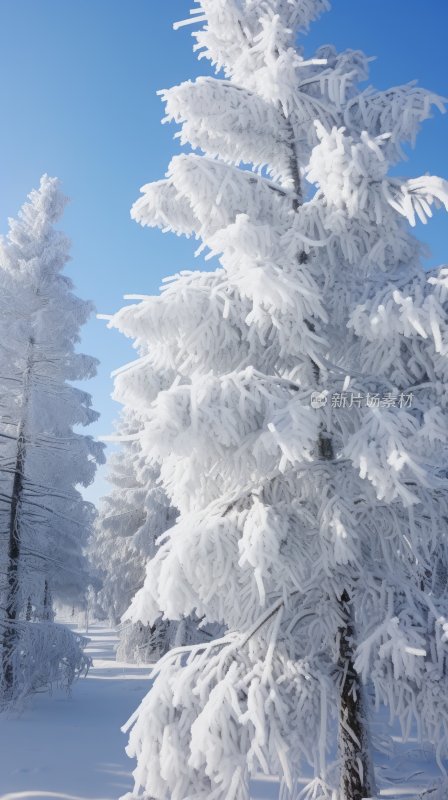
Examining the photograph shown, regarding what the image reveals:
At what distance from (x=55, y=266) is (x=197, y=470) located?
37.9 feet

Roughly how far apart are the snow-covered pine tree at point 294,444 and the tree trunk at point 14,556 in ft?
25.1

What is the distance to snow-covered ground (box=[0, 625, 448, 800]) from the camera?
651 cm

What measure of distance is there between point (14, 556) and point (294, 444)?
9.86m

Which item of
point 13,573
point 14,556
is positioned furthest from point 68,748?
point 14,556

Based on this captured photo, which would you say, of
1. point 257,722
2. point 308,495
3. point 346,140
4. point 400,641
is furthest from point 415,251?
point 257,722

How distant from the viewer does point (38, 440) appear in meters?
13.1

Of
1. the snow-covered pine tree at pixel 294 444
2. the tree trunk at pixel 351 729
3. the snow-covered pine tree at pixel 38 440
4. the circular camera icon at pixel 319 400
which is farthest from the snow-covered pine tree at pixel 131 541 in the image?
the circular camera icon at pixel 319 400

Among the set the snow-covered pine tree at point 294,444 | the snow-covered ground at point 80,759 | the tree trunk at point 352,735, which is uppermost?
the snow-covered pine tree at point 294,444

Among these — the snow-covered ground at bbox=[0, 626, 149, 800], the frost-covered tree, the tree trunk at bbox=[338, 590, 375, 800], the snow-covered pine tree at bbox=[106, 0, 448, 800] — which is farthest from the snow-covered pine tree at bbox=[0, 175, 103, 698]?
the tree trunk at bbox=[338, 590, 375, 800]

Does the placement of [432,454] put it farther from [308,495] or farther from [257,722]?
[257,722]

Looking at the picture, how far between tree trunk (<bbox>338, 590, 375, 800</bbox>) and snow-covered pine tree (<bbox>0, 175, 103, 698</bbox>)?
809 cm

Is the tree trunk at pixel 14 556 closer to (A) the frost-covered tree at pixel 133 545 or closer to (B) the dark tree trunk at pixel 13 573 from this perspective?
(B) the dark tree trunk at pixel 13 573

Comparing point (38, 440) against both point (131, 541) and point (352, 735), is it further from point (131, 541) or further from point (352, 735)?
point (352, 735)

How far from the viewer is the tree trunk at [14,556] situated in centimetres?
1105
